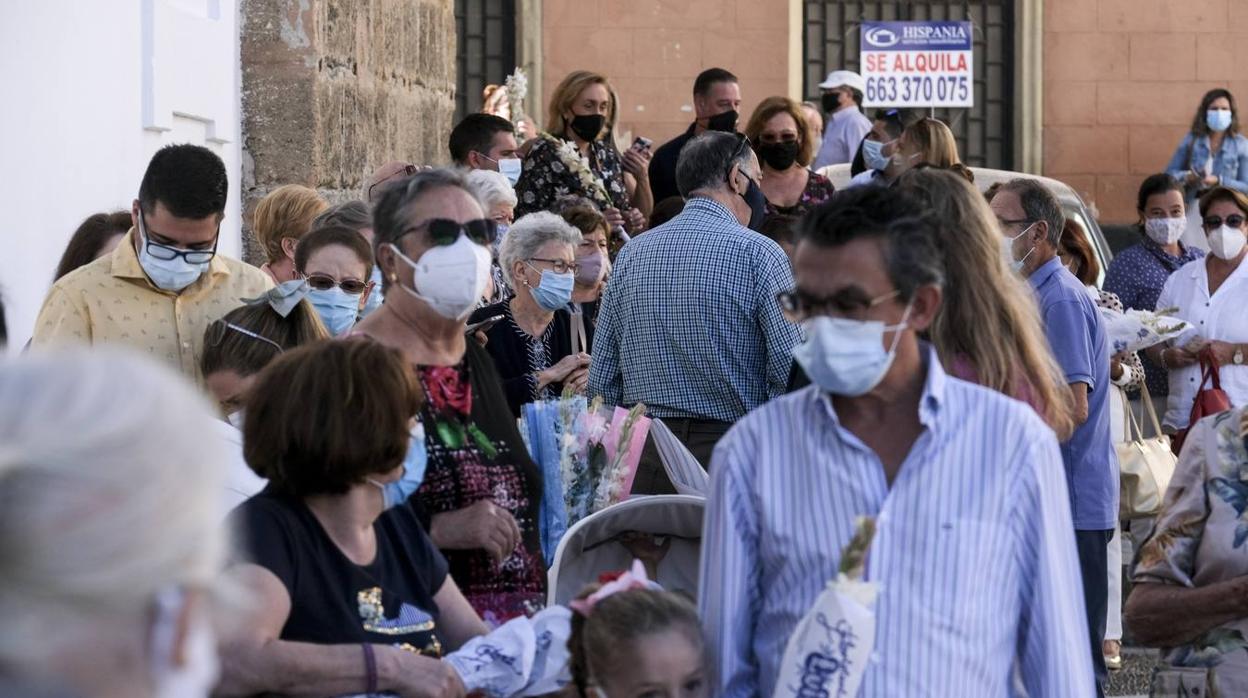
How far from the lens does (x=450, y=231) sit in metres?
4.55

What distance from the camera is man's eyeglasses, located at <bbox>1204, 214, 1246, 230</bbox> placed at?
1021 centimetres

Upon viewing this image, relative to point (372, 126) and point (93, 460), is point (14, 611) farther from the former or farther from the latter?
point (372, 126)

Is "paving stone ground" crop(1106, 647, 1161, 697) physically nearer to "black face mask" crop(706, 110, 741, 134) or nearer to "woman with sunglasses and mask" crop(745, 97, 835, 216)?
"woman with sunglasses and mask" crop(745, 97, 835, 216)

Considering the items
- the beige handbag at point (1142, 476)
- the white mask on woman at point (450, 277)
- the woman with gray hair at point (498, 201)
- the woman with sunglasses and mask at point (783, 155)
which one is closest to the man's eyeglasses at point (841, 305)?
the white mask on woman at point (450, 277)

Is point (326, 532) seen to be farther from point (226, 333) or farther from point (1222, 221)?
point (1222, 221)

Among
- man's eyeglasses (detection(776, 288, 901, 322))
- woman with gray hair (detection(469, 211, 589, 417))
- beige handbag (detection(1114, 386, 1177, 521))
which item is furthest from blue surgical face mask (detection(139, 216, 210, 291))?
beige handbag (detection(1114, 386, 1177, 521))

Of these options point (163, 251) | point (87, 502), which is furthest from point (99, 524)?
point (163, 251)

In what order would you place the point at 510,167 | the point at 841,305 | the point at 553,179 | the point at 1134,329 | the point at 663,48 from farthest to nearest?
the point at 663,48, the point at 553,179, the point at 510,167, the point at 1134,329, the point at 841,305

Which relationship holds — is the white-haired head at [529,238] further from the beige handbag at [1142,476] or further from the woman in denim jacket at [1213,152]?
the woman in denim jacket at [1213,152]

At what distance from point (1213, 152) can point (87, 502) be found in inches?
594

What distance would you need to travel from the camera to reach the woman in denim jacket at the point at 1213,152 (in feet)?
50.4

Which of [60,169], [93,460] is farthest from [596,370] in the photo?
[93,460]

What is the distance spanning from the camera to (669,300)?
680cm

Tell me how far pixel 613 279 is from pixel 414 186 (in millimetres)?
2551
